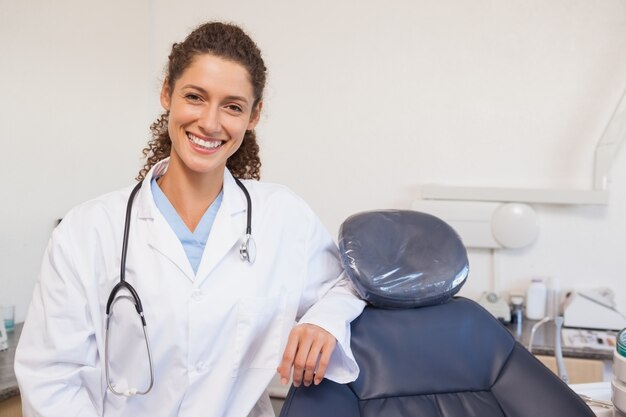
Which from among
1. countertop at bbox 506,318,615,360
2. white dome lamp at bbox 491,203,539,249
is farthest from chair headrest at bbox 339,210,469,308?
white dome lamp at bbox 491,203,539,249

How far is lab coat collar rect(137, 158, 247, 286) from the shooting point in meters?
1.15

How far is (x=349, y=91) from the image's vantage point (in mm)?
2402

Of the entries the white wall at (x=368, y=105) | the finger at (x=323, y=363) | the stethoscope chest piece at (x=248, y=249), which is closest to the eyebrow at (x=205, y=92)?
the stethoscope chest piece at (x=248, y=249)

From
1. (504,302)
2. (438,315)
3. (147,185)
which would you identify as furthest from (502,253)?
(147,185)

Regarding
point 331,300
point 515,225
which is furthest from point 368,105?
point 331,300

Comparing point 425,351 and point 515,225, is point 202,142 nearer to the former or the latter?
point 425,351

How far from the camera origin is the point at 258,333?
4.01 feet

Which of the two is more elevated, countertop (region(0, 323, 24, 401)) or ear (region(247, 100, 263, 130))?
ear (region(247, 100, 263, 130))

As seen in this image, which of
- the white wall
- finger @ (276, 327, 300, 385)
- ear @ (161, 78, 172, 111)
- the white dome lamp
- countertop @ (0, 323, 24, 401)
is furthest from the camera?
the white dome lamp

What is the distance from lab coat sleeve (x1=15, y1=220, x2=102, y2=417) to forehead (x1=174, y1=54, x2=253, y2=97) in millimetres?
366

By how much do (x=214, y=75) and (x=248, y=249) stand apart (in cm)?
34

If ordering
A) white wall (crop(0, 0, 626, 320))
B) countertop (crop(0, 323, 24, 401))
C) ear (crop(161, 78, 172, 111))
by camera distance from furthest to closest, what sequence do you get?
white wall (crop(0, 0, 626, 320)) → countertop (crop(0, 323, 24, 401)) → ear (crop(161, 78, 172, 111))

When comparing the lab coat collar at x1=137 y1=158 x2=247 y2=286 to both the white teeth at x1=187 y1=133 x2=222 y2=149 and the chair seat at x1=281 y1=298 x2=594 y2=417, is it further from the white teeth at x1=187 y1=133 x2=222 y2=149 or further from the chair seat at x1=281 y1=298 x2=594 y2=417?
the chair seat at x1=281 y1=298 x2=594 y2=417

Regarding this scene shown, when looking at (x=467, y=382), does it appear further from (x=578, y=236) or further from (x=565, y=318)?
(x=578, y=236)
